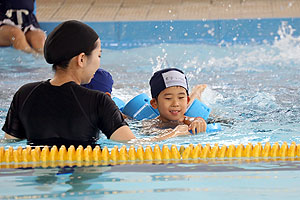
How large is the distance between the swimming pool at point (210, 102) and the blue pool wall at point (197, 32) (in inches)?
0.8

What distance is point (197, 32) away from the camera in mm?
9484

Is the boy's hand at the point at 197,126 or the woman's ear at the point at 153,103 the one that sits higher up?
the woman's ear at the point at 153,103

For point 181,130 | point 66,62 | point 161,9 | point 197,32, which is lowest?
point 181,130

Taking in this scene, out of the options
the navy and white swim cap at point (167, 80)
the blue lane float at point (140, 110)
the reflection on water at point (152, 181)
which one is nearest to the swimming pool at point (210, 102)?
the reflection on water at point (152, 181)

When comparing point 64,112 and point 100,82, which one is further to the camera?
point 100,82

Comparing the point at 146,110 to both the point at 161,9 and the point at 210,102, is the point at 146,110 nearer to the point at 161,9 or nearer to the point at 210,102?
the point at 210,102

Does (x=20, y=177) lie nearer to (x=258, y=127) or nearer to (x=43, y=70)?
(x=258, y=127)

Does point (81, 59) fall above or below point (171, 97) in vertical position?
above

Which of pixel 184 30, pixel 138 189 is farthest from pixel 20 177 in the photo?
pixel 184 30

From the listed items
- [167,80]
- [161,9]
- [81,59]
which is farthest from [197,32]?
[81,59]

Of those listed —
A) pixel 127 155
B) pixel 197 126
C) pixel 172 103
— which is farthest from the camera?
pixel 172 103

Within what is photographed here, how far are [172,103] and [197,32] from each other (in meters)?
5.79

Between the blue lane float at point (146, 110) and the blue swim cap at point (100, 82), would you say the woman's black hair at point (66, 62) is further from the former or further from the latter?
the blue lane float at point (146, 110)

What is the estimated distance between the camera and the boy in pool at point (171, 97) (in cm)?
386
